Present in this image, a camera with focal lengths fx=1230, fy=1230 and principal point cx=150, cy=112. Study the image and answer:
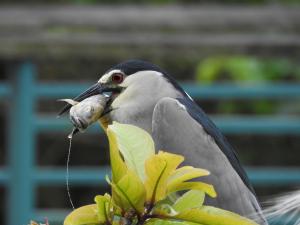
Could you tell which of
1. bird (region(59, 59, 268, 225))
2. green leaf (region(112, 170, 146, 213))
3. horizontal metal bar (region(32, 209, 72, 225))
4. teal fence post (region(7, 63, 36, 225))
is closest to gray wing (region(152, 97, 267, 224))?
bird (region(59, 59, 268, 225))

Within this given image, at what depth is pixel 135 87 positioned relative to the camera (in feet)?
15.0

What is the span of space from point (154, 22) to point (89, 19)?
422mm

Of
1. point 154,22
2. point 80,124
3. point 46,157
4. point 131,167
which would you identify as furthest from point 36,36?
point 131,167

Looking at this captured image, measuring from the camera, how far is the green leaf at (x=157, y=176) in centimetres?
280

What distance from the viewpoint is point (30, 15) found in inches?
310

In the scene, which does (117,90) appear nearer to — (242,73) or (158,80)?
(158,80)

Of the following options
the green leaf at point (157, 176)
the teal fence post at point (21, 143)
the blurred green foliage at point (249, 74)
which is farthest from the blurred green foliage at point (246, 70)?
the green leaf at point (157, 176)

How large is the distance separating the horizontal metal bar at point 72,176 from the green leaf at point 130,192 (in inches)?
211

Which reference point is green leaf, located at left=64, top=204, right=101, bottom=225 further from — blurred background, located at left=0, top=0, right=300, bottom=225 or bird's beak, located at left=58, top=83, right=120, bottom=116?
blurred background, located at left=0, top=0, right=300, bottom=225

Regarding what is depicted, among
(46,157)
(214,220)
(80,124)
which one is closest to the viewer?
(214,220)

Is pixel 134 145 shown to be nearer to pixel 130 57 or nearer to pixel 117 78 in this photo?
pixel 117 78

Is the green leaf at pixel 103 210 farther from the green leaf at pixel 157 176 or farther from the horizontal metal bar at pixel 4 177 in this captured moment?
the horizontal metal bar at pixel 4 177

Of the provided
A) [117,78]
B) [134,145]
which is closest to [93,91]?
[117,78]

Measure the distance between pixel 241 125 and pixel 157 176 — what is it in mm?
5539
